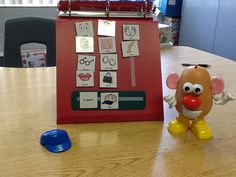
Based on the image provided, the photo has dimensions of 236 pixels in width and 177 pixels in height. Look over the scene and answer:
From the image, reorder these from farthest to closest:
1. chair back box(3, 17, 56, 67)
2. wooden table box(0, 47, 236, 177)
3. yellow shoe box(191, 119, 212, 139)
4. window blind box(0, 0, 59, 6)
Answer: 1. window blind box(0, 0, 59, 6)
2. chair back box(3, 17, 56, 67)
3. yellow shoe box(191, 119, 212, 139)
4. wooden table box(0, 47, 236, 177)

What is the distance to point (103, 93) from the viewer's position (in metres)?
0.75

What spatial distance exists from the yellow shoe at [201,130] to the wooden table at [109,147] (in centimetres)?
1

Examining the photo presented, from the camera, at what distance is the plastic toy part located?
0.65m

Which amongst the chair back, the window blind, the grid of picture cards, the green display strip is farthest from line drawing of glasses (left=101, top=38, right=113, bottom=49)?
the window blind

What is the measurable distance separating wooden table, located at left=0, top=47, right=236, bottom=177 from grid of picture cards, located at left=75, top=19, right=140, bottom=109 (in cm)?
7

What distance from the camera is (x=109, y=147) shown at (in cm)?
67

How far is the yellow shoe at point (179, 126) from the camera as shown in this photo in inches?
29.1

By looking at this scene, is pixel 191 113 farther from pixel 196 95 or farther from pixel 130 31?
pixel 130 31

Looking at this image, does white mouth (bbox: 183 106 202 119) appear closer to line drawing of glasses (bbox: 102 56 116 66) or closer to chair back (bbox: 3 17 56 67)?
line drawing of glasses (bbox: 102 56 116 66)

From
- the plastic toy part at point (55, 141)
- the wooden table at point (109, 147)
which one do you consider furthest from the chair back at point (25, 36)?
the plastic toy part at point (55, 141)

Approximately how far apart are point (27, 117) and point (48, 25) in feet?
3.00

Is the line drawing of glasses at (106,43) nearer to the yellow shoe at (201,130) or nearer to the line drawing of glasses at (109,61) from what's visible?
the line drawing of glasses at (109,61)

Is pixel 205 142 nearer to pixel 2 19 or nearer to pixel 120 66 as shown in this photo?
pixel 120 66

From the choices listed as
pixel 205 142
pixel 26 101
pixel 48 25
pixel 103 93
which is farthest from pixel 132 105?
pixel 48 25
